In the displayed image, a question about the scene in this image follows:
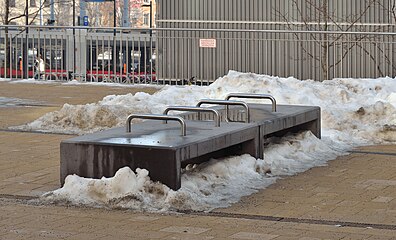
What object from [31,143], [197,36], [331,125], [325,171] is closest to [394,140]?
[331,125]

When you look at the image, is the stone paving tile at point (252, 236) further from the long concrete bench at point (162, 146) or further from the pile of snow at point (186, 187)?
the long concrete bench at point (162, 146)

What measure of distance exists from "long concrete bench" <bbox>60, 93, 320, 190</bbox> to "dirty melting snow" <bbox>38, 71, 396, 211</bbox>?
136 mm

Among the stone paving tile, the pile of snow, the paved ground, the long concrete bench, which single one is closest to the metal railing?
the paved ground

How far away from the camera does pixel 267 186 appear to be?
10.0 m

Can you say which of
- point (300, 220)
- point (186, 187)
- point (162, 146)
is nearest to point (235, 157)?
point (186, 187)

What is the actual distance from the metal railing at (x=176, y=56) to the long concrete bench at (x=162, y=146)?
13796 mm

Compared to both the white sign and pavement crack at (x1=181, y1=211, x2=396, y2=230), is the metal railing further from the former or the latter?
pavement crack at (x1=181, y1=211, x2=396, y2=230)

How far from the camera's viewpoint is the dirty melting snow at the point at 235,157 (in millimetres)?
8867

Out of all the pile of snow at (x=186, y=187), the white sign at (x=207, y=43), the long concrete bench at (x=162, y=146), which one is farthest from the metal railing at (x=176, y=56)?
the pile of snow at (x=186, y=187)

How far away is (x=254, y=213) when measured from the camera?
8680 mm

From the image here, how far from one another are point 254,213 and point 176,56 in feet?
57.6

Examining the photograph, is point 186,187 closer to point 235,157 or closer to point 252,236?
point 235,157

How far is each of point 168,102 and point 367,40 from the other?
28.5ft

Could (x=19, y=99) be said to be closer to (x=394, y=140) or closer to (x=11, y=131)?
(x=11, y=131)
